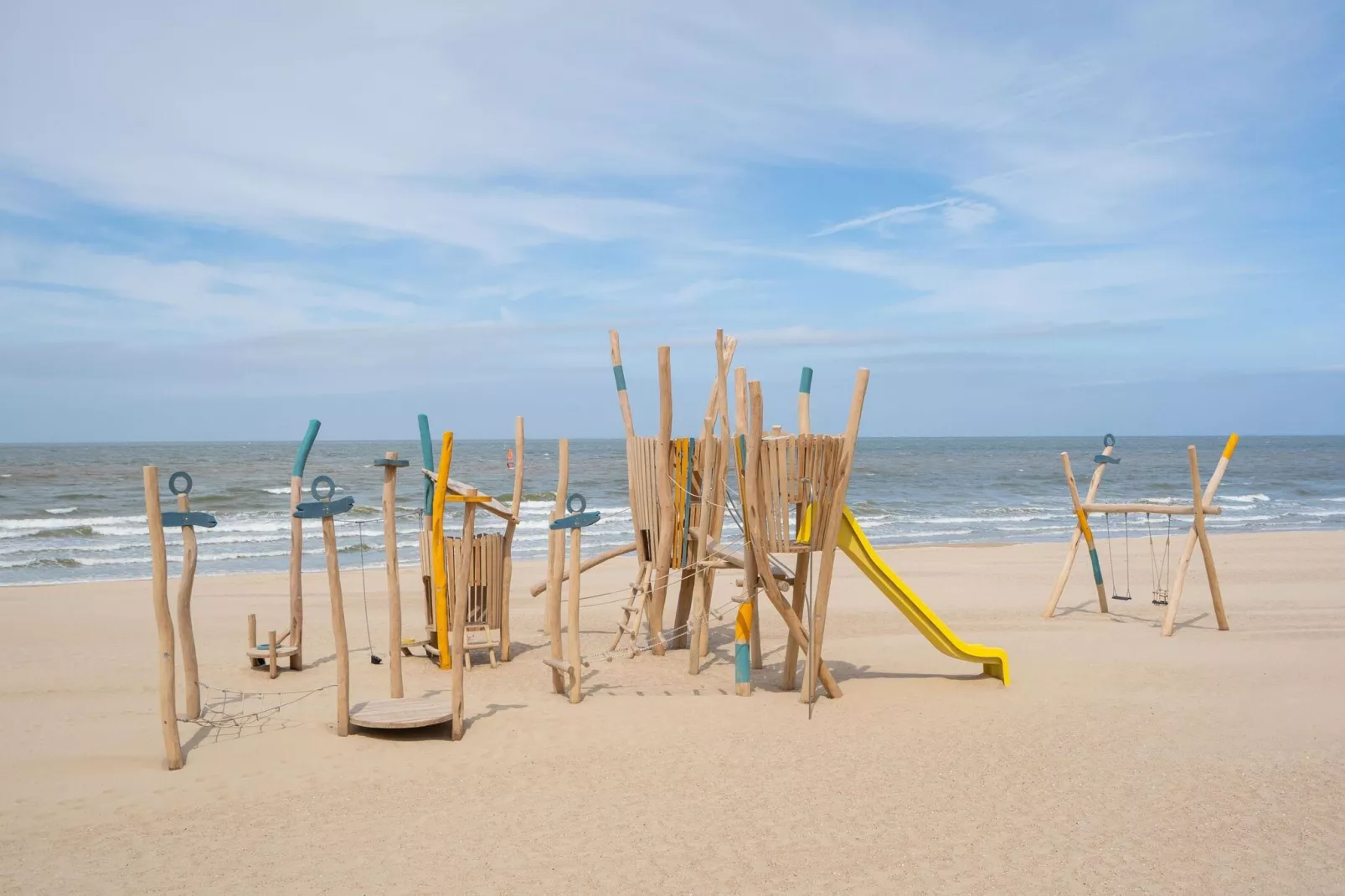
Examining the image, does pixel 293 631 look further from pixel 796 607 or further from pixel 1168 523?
pixel 1168 523

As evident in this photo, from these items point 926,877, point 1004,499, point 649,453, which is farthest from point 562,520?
point 1004,499

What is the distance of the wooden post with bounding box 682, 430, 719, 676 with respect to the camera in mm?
7820

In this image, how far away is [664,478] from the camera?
26.2ft

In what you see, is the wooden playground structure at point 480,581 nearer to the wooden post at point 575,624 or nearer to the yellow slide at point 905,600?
the wooden post at point 575,624

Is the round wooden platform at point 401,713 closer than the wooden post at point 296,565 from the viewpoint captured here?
Yes

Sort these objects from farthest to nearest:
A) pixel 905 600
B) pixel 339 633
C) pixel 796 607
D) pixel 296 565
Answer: pixel 296 565 → pixel 905 600 → pixel 796 607 → pixel 339 633

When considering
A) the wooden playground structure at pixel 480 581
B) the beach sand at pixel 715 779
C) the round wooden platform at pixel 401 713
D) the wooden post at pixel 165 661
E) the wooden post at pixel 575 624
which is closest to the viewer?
the beach sand at pixel 715 779

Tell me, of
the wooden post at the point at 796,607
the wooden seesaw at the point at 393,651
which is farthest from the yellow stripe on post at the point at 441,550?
the wooden post at the point at 796,607

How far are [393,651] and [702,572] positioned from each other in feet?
8.54

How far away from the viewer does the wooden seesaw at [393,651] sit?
5.87 meters

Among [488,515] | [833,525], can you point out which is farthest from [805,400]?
[488,515]

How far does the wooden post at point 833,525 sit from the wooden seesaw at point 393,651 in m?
2.47

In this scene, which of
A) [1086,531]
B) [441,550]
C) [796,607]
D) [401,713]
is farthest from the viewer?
[1086,531]

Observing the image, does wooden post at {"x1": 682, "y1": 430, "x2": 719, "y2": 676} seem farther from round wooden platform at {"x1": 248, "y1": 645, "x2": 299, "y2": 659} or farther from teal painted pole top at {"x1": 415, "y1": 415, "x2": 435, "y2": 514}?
round wooden platform at {"x1": 248, "y1": 645, "x2": 299, "y2": 659}
